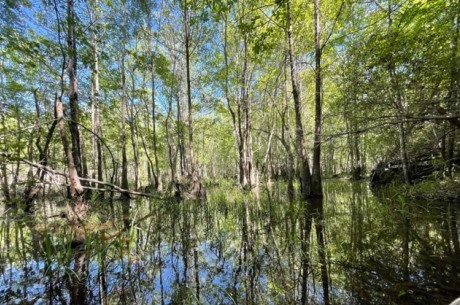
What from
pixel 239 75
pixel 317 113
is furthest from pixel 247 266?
pixel 239 75

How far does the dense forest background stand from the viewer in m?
4.82

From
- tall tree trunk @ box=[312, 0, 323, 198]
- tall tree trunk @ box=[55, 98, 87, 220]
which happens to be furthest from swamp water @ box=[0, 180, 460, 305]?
tall tree trunk @ box=[312, 0, 323, 198]

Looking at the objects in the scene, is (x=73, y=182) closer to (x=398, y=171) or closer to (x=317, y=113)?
(x=317, y=113)

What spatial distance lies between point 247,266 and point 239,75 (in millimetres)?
15082

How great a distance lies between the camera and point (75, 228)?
4.39 m

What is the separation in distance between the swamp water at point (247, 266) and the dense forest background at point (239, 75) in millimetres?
1125

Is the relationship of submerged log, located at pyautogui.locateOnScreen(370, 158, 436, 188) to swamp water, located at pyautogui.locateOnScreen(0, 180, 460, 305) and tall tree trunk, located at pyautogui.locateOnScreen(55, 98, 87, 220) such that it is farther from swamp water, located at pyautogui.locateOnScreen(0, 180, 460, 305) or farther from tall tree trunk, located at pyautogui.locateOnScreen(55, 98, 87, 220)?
tall tree trunk, located at pyautogui.locateOnScreen(55, 98, 87, 220)

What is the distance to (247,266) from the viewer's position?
3.04m

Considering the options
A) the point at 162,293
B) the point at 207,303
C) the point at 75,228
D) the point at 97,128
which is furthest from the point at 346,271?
the point at 97,128

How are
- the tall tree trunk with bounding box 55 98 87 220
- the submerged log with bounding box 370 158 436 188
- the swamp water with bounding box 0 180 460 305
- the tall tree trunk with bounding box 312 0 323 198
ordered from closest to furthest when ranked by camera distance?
the swamp water with bounding box 0 180 460 305
the tall tree trunk with bounding box 55 98 87 220
the tall tree trunk with bounding box 312 0 323 198
the submerged log with bounding box 370 158 436 188

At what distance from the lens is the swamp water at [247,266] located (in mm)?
2312

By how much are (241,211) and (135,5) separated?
1316cm

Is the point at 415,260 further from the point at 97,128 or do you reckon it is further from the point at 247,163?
the point at 97,128

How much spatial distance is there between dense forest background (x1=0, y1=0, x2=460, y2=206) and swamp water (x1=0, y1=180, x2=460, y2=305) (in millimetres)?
1125
